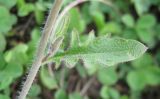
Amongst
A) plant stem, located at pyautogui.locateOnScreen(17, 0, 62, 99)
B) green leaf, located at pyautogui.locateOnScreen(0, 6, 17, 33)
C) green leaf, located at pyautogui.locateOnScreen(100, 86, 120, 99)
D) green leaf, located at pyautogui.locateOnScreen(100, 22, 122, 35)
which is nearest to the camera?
plant stem, located at pyautogui.locateOnScreen(17, 0, 62, 99)

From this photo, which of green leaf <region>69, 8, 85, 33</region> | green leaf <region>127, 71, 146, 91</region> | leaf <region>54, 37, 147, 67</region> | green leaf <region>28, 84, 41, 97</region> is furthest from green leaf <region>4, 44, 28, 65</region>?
green leaf <region>127, 71, 146, 91</region>

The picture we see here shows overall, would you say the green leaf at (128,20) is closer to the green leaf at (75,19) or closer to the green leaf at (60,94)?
the green leaf at (75,19)

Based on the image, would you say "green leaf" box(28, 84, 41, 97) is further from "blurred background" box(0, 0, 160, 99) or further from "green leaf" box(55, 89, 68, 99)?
"green leaf" box(55, 89, 68, 99)

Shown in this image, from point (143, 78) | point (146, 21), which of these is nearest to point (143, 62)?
point (143, 78)

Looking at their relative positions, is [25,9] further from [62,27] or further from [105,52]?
[105,52]

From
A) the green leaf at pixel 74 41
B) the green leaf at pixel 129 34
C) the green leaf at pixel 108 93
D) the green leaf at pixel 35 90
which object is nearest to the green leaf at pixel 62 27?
the green leaf at pixel 74 41

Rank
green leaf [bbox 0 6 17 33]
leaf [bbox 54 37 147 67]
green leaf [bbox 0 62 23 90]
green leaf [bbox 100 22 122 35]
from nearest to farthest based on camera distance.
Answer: leaf [bbox 54 37 147 67] < green leaf [bbox 0 62 23 90] < green leaf [bbox 0 6 17 33] < green leaf [bbox 100 22 122 35]
